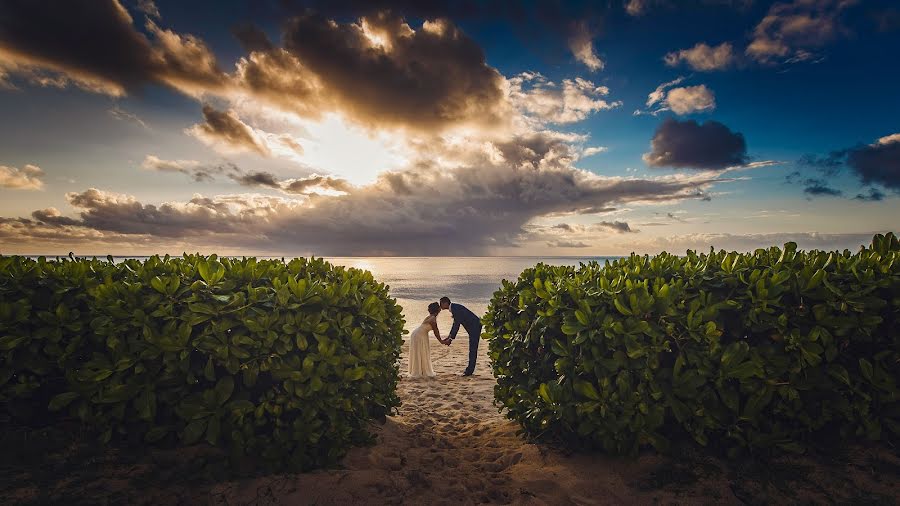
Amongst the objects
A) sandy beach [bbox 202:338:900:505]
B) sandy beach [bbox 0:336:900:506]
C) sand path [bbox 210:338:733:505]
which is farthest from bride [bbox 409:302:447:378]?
sandy beach [bbox 0:336:900:506]

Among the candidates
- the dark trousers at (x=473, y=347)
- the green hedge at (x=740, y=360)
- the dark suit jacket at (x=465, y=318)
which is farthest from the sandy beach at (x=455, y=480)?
the dark suit jacket at (x=465, y=318)

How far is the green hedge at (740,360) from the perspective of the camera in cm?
392

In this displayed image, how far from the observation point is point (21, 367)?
13.8 ft

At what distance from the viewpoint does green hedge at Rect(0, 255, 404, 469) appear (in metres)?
3.95

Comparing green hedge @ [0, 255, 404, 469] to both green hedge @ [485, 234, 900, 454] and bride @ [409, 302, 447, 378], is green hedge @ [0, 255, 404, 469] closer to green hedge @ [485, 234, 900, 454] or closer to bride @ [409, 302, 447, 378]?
green hedge @ [485, 234, 900, 454]

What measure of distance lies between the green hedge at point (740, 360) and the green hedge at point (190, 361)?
2.48 meters

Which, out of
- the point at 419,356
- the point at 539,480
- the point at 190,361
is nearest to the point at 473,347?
the point at 419,356

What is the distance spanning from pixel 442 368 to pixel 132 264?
7.82 meters

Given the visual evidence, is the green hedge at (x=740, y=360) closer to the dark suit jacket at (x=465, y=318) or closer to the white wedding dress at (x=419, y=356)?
the white wedding dress at (x=419, y=356)

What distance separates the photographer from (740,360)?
12.8ft

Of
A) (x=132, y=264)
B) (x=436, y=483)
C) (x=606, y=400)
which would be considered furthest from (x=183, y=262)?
(x=606, y=400)

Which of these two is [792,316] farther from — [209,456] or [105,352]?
[105,352]

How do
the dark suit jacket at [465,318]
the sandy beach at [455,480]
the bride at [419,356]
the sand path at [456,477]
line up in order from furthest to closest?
1. the dark suit jacket at [465,318]
2. the bride at [419,356]
3. the sand path at [456,477]
4. the sandy beach at [455,480]

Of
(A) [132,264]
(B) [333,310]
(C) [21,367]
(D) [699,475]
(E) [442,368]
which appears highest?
(A) [132,264]
